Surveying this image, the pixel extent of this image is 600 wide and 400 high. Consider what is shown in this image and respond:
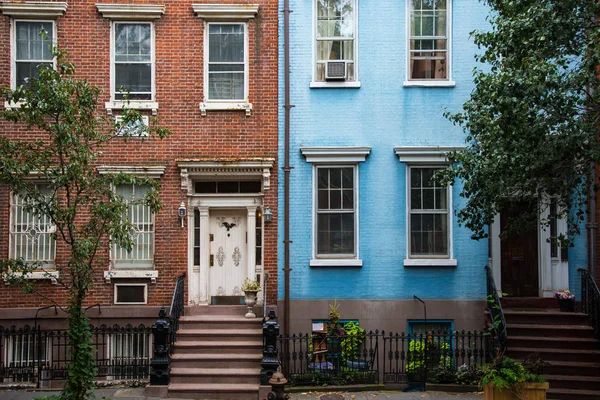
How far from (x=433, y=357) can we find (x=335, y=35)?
717 cm

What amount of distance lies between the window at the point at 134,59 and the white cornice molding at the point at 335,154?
3.72 metres

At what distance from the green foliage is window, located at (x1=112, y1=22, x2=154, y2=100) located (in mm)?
8874

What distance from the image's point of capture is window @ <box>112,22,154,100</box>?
13484 millimetres

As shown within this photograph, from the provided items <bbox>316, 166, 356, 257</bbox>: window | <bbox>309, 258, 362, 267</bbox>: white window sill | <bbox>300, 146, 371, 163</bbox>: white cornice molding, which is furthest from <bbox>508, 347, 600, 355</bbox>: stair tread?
<bbox>300, 146, 371, 163</bbox>: white cornice molding

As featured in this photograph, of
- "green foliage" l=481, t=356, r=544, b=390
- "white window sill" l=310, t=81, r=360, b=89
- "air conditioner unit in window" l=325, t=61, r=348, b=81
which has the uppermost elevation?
"air conditioner unit in window" l=325, t=61, r=348, b=81

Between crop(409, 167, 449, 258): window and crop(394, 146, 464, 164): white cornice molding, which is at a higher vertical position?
crop(394, 146, 464, 164): white cornice molding

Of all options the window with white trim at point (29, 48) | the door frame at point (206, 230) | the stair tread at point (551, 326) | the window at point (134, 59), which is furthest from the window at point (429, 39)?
the window with white trim at point (29, 48)

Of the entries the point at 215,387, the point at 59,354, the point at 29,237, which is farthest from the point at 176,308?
the point at 29,237

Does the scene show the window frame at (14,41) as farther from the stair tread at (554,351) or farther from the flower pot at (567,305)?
the flower pot at (567,305)

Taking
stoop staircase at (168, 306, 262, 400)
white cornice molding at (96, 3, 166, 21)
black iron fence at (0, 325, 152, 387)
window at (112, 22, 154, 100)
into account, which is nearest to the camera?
stoop staircase at (168, 306, 262, 400)

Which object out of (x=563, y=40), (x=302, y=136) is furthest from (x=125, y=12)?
(x=563, y=40)

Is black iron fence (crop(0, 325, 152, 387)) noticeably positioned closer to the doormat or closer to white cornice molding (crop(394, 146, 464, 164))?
the doormat

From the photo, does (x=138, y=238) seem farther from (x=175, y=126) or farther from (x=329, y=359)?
(x=329, y=359)

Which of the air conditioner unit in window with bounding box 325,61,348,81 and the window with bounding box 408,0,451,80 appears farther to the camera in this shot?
the window with bounding box 408,0,451,80
